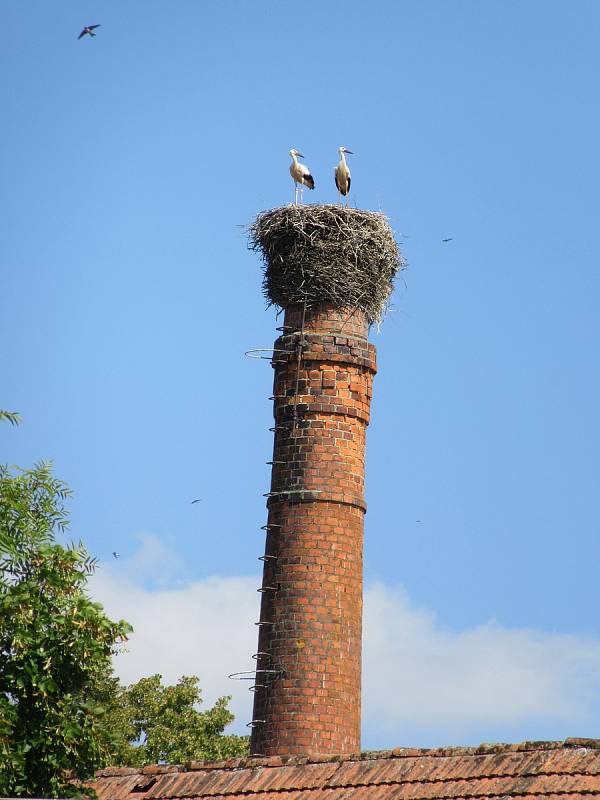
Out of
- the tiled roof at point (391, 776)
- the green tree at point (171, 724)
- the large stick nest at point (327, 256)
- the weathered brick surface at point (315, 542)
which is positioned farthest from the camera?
the green tree at point (171, 724)

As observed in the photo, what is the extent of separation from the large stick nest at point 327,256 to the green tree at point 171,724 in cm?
1299

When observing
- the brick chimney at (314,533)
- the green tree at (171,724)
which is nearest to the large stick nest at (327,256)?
the brick chimney at (314,533)

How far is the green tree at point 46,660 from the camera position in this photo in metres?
17.9

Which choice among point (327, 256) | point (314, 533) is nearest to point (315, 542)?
point (314, 533)

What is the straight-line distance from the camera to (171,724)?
121ft

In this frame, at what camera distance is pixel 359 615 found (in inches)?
960

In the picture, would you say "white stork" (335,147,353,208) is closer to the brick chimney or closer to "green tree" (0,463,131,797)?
the brick chimney

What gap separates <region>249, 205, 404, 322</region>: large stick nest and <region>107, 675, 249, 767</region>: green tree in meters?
13.0

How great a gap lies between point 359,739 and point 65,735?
22.9 feet

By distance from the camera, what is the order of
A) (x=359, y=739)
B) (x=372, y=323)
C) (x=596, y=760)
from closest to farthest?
(x=596, y=760)
(x=359, y=739)
(x=372, y=323)

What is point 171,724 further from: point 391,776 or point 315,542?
point 391,776

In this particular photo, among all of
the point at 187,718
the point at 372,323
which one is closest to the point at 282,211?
the point at 372,323

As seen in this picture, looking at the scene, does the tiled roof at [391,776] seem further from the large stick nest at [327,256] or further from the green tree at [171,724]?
the green tree at [171,724]

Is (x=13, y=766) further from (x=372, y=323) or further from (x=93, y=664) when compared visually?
(x=372, y=323)
